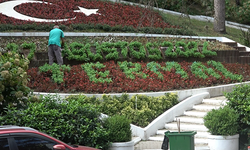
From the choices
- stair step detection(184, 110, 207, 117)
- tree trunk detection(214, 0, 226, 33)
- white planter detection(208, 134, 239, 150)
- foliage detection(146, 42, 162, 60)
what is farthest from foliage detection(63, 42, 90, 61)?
tree trunk detection(214, 0, 226, 33)

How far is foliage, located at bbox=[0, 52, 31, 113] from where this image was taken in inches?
373

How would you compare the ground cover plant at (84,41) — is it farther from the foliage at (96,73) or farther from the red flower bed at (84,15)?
the red flower bed at (84,15)

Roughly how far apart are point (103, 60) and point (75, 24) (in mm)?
3568

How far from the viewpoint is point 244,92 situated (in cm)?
1152

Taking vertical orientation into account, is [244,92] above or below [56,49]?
below

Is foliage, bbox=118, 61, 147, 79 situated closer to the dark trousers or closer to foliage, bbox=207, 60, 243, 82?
the dark trousers

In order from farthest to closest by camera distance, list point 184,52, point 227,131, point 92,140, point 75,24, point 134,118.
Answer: point 75,24, point 184,52, point 134,118, point 227,131, point 92,140

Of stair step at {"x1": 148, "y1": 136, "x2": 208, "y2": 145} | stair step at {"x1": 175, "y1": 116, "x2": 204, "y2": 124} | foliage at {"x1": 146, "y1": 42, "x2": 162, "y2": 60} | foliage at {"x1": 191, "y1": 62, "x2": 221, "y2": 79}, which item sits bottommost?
stair step at {"x1": 148, "y1": 136, "x2": 208, "y2": 145}

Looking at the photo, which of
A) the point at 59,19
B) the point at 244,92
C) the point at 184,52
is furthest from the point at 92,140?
the point at 59,19

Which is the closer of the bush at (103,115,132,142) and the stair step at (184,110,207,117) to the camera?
the bush at (103,115,132,142)

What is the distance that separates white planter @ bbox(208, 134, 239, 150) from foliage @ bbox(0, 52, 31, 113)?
515cm

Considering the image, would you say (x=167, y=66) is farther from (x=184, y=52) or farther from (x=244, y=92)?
(x=244, y=92)

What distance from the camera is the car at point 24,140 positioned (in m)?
6.42

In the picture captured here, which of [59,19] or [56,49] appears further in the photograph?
[59,19]
